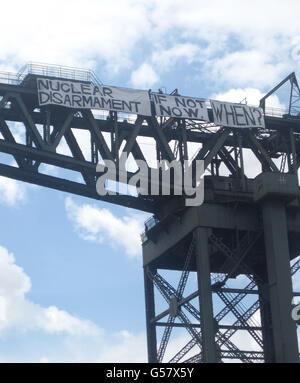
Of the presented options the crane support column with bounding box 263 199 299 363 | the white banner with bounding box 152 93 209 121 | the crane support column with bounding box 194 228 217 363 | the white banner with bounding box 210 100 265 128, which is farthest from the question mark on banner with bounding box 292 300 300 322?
the white banner with bounding box 152 93 209 121

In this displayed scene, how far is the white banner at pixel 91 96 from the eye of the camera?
53.1 m

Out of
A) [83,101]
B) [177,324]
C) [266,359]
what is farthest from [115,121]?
[266,359]

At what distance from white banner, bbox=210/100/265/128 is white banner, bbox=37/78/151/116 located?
4891 millimetres

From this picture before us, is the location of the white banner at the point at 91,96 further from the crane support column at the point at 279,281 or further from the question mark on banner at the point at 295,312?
the question mark on banner at the point at 295,312

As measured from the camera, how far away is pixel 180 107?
56438 millimetres

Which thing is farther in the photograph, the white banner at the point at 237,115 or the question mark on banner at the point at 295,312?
the white banner at the point at 237,115

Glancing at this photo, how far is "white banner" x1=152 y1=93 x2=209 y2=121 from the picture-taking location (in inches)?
2199

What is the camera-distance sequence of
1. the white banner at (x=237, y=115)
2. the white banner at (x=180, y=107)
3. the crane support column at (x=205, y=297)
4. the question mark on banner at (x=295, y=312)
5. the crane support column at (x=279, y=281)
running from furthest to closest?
the white banner at (x=237, y=115) < the white banner at (x=180, y=107) < the question mark on banner at (x=295, y=312) < the crane support column at (x=205, y=297) < the crane support column at (x=279, y=281)

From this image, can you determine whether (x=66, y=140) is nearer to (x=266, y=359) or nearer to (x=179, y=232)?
(x=179, y=232)

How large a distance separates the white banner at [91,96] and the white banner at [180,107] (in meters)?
0.78

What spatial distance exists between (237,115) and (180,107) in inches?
162

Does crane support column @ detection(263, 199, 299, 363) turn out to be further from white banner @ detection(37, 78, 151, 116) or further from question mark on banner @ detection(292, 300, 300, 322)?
white banner @ detection(37, 78, 151, 116)

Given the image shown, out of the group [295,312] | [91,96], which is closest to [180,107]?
[91,96]

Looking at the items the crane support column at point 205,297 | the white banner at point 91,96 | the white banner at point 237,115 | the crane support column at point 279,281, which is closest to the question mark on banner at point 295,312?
the crane support column at point 279,281
